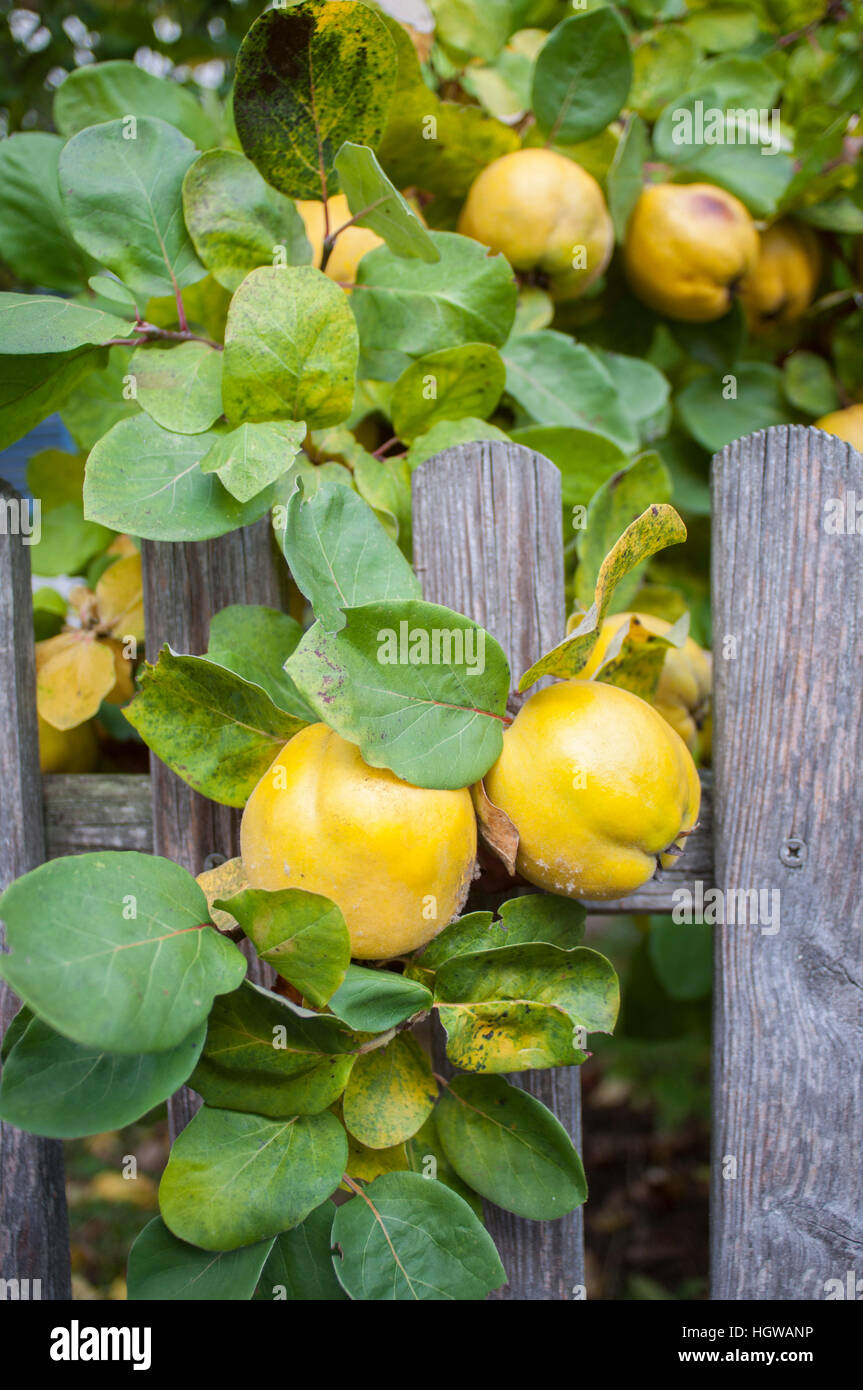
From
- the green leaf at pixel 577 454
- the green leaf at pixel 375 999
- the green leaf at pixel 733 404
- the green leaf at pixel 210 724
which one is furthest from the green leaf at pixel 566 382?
the green leaf at pixel 375 999

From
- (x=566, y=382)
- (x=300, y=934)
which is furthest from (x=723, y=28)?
(x=300, y=934)

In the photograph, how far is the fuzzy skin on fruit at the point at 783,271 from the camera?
1333mm

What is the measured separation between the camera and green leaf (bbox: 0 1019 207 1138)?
23.1 inches

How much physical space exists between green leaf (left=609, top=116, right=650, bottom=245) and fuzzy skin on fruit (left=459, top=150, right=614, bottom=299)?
0.03 meters

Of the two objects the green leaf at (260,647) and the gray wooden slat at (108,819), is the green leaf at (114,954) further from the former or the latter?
the gray wooden slat at (108,819)

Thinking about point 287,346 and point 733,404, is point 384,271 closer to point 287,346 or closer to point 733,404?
point 287,346

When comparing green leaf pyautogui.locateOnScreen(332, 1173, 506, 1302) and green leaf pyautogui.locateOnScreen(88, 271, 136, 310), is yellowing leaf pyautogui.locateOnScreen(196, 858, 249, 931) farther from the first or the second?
green leaf pyautogui.locateOnScreen(88, 271, 136, 310)

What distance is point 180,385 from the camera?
2.57 feet

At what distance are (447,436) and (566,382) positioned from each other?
0.25m

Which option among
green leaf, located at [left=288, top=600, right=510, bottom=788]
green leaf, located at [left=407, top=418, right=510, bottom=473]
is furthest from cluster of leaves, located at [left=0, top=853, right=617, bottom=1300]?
green leaf, located at [left=407, top=418, right=510, bottom=473]

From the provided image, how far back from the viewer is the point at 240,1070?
26.8 inches

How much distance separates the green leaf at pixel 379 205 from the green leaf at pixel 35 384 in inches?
10.3
